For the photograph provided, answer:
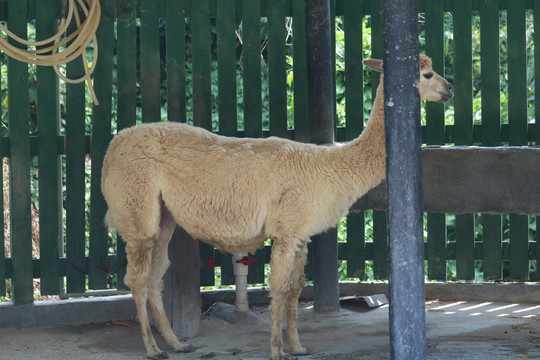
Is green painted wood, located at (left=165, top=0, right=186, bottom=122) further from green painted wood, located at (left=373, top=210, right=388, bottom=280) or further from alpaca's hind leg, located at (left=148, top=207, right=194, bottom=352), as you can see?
green painted wood, located at (left=373, top=210, right=388, bottom=280)

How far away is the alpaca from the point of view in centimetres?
591

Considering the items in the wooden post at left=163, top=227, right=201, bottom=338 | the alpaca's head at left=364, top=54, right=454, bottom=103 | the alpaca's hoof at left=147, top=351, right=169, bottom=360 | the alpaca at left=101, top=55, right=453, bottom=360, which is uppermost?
the alpaca's head at left=364, top=54, right=454, bottom=103

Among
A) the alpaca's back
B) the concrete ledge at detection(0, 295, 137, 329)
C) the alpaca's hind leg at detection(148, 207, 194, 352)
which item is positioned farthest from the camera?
the concrete ledge at detection(0, 295, 137, 329)

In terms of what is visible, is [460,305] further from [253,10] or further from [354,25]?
[253,10]

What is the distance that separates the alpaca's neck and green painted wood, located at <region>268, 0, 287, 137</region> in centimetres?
158

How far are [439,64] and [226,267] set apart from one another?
102 inches

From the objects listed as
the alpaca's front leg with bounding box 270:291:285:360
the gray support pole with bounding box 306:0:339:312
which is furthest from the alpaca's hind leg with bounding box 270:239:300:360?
the gray support pole with bounding box 306:0:339:312

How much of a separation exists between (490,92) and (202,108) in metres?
2.52

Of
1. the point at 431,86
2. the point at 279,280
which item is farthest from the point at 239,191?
the point at 431,86

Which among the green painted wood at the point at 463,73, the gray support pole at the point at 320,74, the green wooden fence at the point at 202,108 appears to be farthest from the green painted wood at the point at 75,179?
the green painted wood at the point at 463,73

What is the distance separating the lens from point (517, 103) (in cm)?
757

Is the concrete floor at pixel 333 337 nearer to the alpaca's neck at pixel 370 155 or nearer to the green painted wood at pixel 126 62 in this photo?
the alpaca's neck at pixel 370 155

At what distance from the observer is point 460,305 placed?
7695mm

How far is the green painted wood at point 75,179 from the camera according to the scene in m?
7.25
